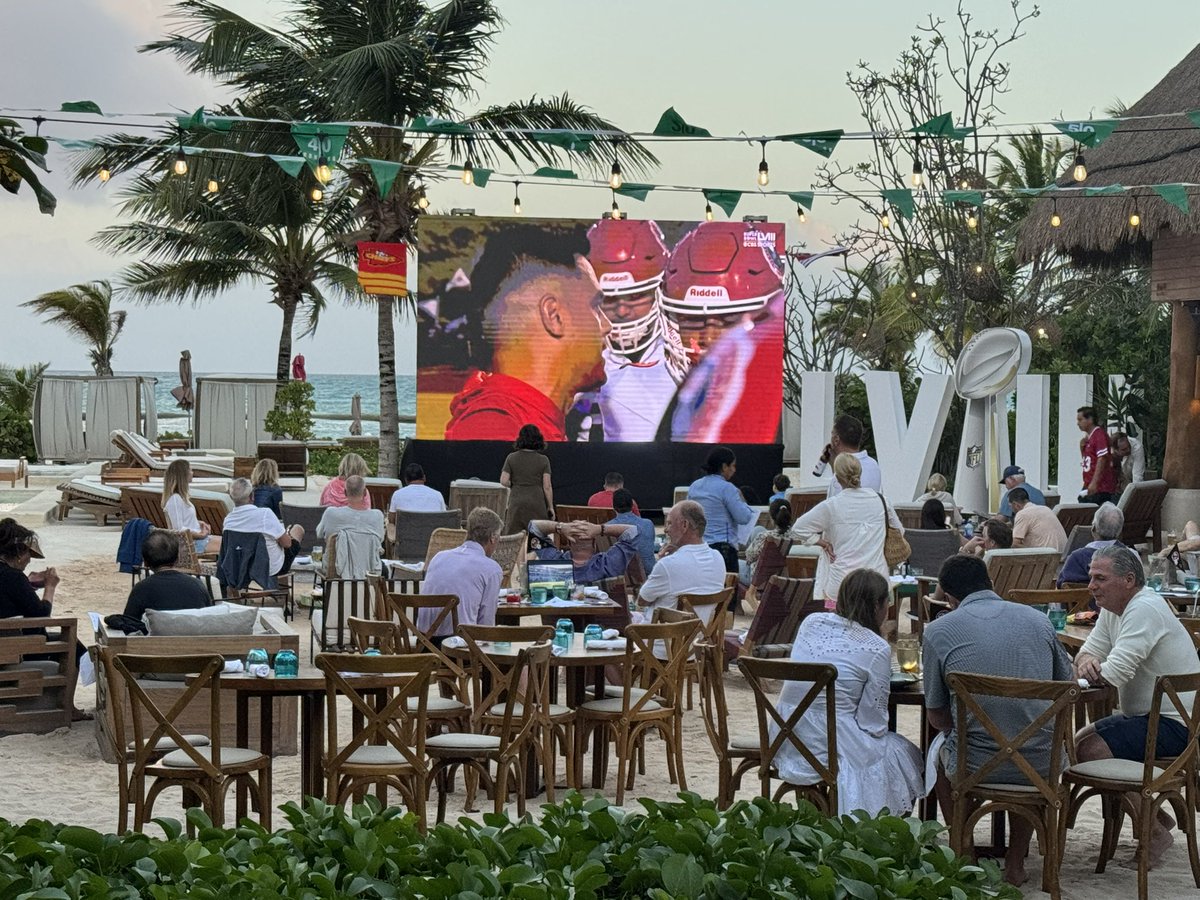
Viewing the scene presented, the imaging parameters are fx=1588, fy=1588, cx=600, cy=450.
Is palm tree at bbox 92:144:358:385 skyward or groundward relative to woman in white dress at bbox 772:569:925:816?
skyward

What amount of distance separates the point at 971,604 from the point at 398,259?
14.8 m

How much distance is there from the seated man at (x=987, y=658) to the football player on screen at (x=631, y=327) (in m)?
15.6

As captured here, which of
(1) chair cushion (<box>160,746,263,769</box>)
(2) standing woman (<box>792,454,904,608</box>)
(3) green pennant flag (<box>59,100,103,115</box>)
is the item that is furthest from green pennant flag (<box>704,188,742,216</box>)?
(1) chair cushion (<box>160,746,263,769</box>)

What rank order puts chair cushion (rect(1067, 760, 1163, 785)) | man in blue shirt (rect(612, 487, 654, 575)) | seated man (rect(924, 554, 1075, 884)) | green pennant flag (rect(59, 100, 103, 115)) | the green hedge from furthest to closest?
man in blue shirt (rect(612, 487, 654, 575)), green pennant flag (rect(59, 100, 103, 115)), chair cushion (rect(1067, 760, 1163, 785)), seated man (rect(924, 554, 1075, 884)), the green hedge

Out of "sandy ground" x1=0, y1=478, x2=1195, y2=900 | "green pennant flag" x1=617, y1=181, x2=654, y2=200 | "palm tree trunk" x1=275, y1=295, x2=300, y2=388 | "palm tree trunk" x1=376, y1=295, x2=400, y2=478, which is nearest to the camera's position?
"sandy ground" x1=0, y1=478, x2=1195, y2=900

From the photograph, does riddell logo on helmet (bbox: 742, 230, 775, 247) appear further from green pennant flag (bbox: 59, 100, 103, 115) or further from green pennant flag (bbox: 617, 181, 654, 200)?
green pennant flag (bbox: 59, 100, 103, 115)

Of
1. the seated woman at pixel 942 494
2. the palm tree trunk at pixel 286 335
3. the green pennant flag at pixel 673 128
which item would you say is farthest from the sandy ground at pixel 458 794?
the palm tree trunk at pixel 286 335

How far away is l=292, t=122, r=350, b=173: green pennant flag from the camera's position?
37.1 feet

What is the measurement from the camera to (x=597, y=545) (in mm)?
11891

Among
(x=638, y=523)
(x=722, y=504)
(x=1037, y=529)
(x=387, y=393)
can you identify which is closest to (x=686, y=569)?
(x=638, y=523)

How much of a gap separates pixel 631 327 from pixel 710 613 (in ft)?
42.8

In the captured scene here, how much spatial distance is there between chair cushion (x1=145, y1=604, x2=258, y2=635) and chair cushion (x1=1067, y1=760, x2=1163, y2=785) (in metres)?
4.00

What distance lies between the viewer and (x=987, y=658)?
216 inches

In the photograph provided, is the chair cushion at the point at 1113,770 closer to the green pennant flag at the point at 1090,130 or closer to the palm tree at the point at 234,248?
the green pennant flag at the point at 1090,130
